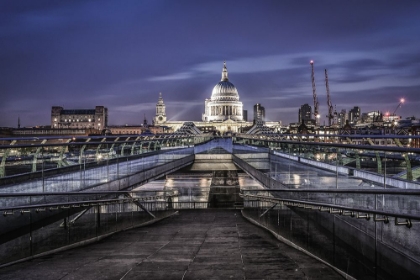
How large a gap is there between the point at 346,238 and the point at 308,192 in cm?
205

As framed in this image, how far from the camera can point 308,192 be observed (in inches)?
314

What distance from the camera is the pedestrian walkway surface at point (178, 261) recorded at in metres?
5.48

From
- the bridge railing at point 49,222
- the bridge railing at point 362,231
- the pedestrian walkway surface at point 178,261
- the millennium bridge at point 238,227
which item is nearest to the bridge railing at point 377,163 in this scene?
the millennium bridge at point 238,227

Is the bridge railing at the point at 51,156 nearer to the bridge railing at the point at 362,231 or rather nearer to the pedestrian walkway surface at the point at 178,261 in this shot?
the pedestrian walkway surface at the point at 178,261

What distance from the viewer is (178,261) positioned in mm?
6250

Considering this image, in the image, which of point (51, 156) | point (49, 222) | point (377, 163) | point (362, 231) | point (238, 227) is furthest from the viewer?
point (238, 227)

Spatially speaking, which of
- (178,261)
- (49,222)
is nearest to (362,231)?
(178,261)

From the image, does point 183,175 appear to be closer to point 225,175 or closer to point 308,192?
point 225,175

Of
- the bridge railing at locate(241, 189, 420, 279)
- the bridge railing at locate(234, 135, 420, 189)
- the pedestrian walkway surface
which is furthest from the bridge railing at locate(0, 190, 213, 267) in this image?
the bridge railing at locate(234, 135, 420, 189)

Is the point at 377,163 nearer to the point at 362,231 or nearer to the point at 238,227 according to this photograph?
the point at 362,231

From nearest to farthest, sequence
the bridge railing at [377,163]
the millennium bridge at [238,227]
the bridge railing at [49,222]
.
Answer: the millennium bridge at [238,227]
the bridge railing at [377,163]
the bridge railing at [49,222]

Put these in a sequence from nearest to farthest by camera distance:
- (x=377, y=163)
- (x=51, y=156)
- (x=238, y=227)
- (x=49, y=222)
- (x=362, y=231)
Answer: (x=362, y=231), (x=377, y=163), (x=49, y=222), (x=51, y=156), (x=238, y=227)

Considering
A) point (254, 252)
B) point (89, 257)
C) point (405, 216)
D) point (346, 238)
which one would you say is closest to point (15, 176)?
point (89, 257)

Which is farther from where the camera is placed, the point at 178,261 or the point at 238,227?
the point at 238,227
